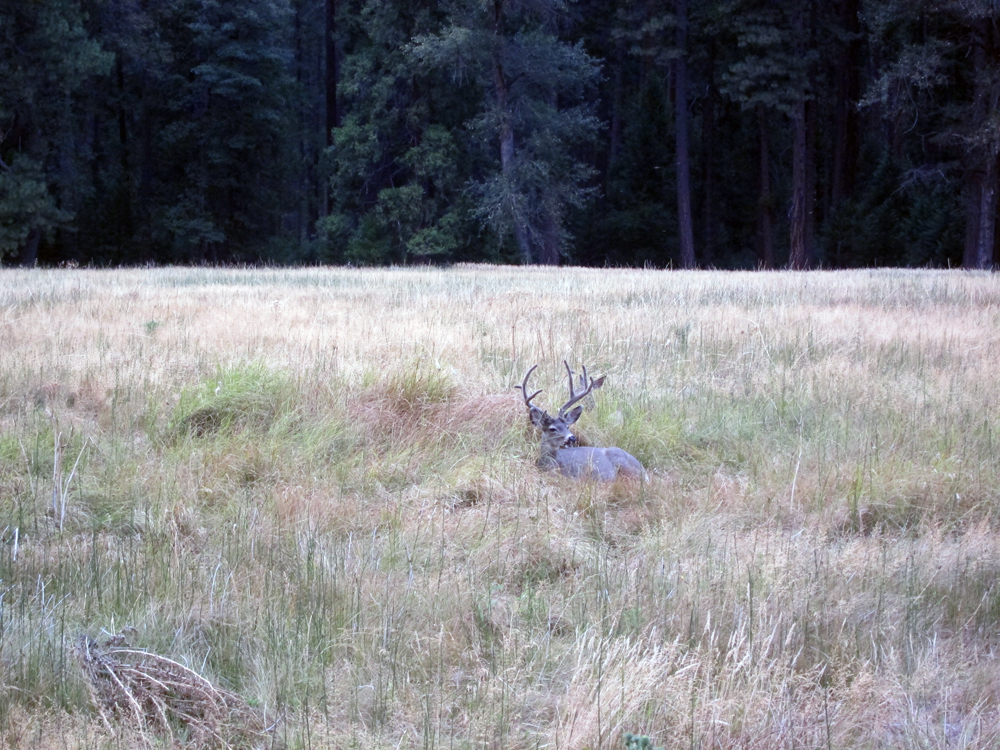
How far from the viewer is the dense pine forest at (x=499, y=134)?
27.5m

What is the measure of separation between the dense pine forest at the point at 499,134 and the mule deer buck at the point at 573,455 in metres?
20.9

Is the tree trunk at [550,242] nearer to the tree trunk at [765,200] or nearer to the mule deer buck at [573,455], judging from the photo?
the tree trunk at [765,200]

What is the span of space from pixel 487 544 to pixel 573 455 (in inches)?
51.5

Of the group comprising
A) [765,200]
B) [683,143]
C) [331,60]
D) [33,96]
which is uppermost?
[331,60]

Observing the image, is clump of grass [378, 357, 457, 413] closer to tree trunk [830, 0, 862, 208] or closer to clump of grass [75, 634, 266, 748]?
clump of grass [75, 634, 266, 748]

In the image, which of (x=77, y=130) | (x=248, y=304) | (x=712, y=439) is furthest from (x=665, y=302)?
(x=77, y=130)

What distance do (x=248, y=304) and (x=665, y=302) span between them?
215 inches

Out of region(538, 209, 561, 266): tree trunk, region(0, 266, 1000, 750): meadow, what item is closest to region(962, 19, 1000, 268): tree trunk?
region(538, 209, 561, 266): tree trunk

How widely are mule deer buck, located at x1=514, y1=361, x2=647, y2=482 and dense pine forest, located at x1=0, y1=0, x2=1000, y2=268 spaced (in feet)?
68.6

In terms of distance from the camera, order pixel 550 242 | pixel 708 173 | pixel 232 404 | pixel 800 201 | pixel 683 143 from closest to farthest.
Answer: pixel 232 404 → pixel 800 201 → pixel 550 242 → pixel 683 143 → pixel 708 173

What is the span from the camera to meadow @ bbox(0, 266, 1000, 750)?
10.0 feet

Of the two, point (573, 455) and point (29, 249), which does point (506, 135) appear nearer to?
point (29, 249)

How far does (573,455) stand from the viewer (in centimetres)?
566

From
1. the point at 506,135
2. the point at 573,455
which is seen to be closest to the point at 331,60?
the point at 506,135
